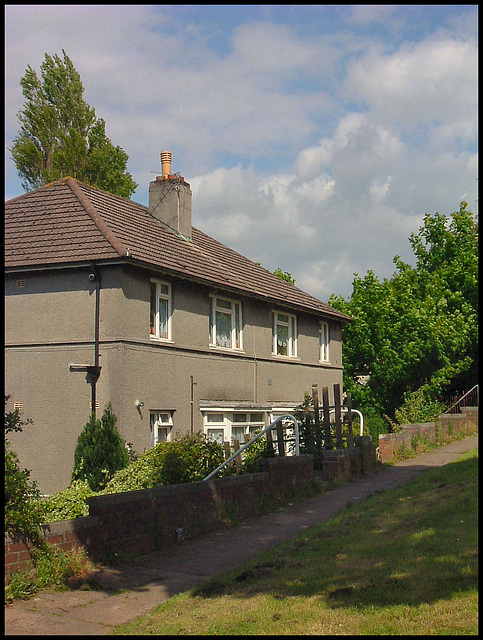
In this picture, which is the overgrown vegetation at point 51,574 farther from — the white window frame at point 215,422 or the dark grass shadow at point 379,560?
the white window frame at point 215,422

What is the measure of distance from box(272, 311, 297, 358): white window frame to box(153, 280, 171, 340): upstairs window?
569cm

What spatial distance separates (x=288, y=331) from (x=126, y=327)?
881cm

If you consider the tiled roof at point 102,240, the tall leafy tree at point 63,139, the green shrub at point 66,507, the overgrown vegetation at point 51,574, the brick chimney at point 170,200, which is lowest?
the overgrown vegetation at point 51,574

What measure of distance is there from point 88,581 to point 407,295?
2357cm

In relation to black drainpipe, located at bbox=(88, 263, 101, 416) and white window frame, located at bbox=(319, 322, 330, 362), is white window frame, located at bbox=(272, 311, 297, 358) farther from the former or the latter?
black drainpipe, located at bbox=(88, 263, 101, 416)

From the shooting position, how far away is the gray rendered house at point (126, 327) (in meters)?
18.0

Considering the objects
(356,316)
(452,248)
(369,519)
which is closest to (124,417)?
(369,519)

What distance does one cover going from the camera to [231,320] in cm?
2272

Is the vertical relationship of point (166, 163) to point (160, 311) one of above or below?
above

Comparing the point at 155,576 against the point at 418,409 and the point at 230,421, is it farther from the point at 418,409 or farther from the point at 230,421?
the point at 418,409

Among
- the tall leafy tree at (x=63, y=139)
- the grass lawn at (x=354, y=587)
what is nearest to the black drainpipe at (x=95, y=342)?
the grass lawn at (x=354, y=587)

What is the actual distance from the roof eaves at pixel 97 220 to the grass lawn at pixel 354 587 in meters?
9.29

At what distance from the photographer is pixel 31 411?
60.5 feet

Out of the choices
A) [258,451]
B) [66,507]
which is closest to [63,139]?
[258,451]
